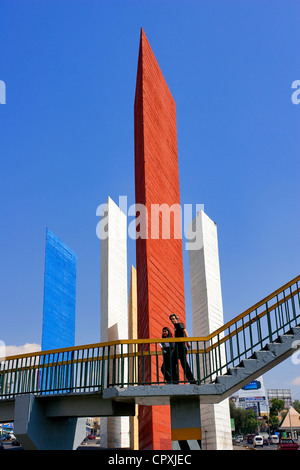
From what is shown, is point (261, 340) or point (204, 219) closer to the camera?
point (261, 340)

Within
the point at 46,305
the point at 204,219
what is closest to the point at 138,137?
the point at 204,219

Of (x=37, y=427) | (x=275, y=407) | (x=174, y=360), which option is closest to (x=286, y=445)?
(x=37, y=427)

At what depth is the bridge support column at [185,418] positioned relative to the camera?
7777 mm

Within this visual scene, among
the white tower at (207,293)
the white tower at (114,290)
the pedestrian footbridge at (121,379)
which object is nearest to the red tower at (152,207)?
the pedestrian footbridge at (121,379)

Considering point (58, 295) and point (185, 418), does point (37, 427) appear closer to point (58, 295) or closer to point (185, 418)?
point (185, 418)

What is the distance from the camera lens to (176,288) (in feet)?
42.0

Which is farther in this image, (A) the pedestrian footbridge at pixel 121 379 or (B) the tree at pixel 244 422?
(B) the tree at pixel 244 422

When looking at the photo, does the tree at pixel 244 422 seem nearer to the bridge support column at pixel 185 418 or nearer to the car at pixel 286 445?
the car at pixel 286 445

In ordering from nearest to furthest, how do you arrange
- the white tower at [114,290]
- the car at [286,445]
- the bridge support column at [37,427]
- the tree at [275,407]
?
the bridge support column at [37,427]
the white tower at [114,290]
the car at [286,445]
the tree at [275,407]

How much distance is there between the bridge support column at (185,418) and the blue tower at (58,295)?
1576cm

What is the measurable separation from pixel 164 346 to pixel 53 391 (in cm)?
246
